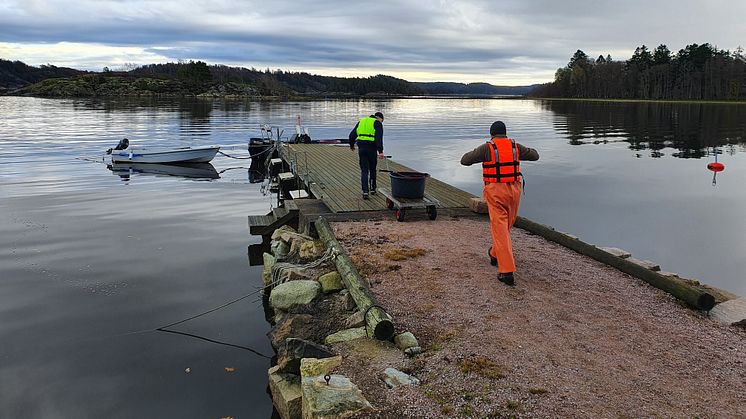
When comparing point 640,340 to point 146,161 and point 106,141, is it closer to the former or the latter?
point 146,161

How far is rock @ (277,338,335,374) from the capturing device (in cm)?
515

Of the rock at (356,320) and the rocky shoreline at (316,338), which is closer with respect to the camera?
the rocky shoreline at (316,338)

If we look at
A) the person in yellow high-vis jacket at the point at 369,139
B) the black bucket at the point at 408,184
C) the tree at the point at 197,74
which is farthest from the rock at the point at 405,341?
the tree at the point at 197,74

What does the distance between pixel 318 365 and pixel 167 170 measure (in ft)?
71.5

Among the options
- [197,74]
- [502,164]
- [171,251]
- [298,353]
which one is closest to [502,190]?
[502,164]

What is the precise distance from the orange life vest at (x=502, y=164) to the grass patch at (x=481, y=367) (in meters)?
Result: 2.71

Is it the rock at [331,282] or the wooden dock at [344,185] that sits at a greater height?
the wooden dock at [344,185]

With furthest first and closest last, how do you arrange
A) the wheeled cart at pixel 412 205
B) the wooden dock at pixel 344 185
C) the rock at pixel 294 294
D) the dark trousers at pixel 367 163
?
the wooden dock at pixel 344 185
the dark trousers at pixel 367 163
the wheeled cart at pixel 412 205
the rock at pixel 294 294

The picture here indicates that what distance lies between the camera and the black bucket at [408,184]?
10.2 meters

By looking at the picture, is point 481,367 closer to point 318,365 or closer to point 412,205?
point 318,365

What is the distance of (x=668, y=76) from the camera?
117 m

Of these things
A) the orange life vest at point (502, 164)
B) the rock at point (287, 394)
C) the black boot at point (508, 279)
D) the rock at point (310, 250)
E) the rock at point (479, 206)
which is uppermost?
the orange life vest at point (502, 164)

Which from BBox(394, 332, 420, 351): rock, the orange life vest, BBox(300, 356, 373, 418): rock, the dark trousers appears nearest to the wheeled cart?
the dark trousers

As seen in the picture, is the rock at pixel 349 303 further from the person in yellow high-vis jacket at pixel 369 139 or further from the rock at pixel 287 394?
the person in yellow high-vis jacket at pixel 369 139
